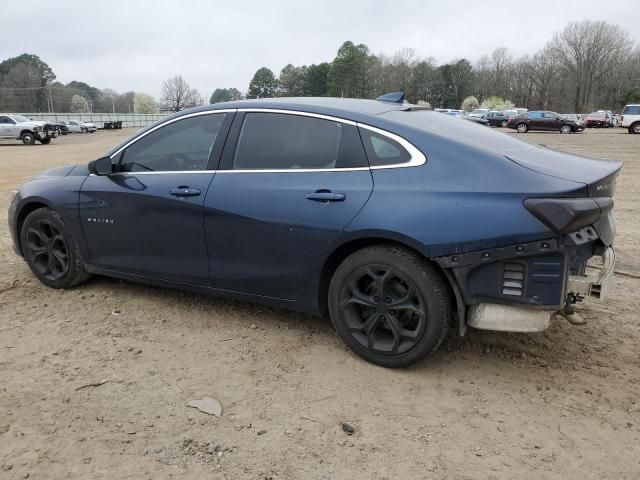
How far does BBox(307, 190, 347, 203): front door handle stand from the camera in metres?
3.24

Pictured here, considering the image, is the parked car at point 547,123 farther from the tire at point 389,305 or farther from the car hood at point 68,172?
the tire at point 389,305

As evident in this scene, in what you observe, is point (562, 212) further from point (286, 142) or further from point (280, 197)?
point (286, 142)

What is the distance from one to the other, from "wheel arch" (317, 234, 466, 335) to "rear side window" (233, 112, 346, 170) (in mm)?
518

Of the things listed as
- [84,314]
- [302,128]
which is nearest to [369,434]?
[302,128]

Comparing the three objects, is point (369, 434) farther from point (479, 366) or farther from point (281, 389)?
point (479, 366)

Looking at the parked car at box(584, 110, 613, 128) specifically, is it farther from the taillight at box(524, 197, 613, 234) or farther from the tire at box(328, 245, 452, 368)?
the tire at box(328, 245, 452, 368)

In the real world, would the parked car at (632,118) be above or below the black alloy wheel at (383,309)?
above

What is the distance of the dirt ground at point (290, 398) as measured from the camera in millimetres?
2490

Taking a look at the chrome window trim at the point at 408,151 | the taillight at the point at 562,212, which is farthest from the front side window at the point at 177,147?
the taillight at the point at 562,212

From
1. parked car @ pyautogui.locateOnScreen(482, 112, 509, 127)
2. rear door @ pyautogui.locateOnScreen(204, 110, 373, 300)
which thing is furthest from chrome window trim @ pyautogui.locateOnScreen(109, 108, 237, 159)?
parked car @ pyautogui.locateOnScreen(482, 112, 509, 127)

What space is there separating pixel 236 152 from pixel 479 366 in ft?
6.97

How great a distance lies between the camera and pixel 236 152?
373 cm

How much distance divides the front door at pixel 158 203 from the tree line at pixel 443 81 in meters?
86.7

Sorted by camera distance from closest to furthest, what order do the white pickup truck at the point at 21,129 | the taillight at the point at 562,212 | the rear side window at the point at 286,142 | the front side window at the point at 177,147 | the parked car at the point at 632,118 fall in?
the taillight at the point at 562,212 → the rear side window at the point at 286,142 → the front side window at the point at 177,147 → the white pickup truck at the point at 21,129 → the parked car at the point at 632,118
